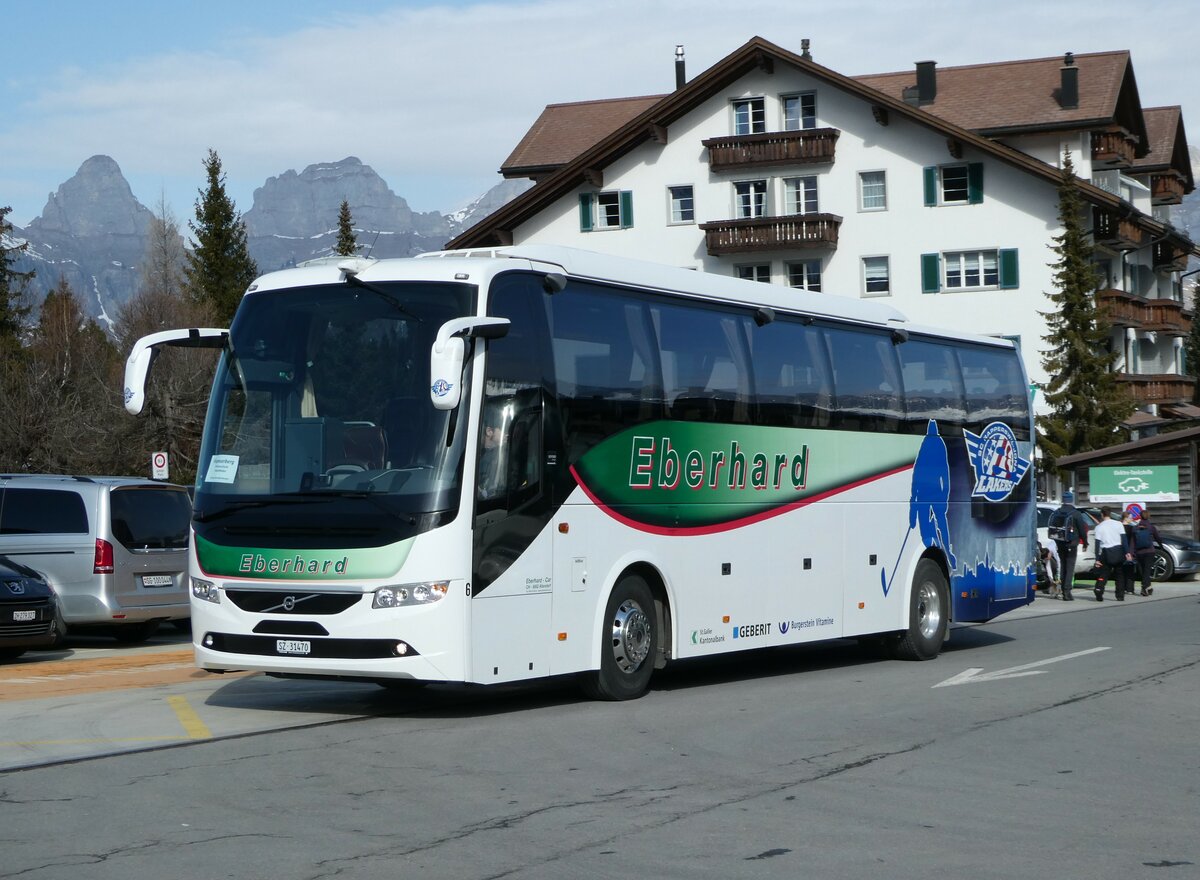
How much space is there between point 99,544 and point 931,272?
4212 centimetres

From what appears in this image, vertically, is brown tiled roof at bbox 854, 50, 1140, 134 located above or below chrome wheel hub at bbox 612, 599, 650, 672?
above

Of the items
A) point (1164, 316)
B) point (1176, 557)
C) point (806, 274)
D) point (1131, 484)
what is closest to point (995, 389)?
point (1176, 557)

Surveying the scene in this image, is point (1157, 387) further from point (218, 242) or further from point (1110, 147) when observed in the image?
point (218, 242)

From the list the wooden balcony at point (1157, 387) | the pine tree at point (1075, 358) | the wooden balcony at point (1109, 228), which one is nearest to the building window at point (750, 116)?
the pine tree at point (1075, 358)

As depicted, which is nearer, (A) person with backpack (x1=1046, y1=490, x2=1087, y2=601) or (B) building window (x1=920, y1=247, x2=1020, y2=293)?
(A) person with backpack (x1=1046, y1=490, x2=1087, y2=601)

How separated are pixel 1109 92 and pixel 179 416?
35453mm

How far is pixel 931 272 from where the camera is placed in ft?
190

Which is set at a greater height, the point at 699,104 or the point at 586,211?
the point at 699,104

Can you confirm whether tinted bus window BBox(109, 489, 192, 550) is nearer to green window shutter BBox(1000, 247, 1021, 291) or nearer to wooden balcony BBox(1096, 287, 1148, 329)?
green window shutter BBox(1000, 247, 1021, 291)

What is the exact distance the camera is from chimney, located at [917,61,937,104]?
2527 inches

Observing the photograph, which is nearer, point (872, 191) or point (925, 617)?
point (925, 617)

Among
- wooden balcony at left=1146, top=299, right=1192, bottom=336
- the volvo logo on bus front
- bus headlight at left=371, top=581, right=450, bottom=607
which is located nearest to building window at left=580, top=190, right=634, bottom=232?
wooden balcony at left=1146, top=299, right=1192, bottom=336

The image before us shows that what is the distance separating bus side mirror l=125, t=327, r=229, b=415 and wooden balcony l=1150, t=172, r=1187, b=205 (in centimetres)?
6901

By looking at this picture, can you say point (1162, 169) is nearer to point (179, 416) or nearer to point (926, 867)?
point (179, 416)
